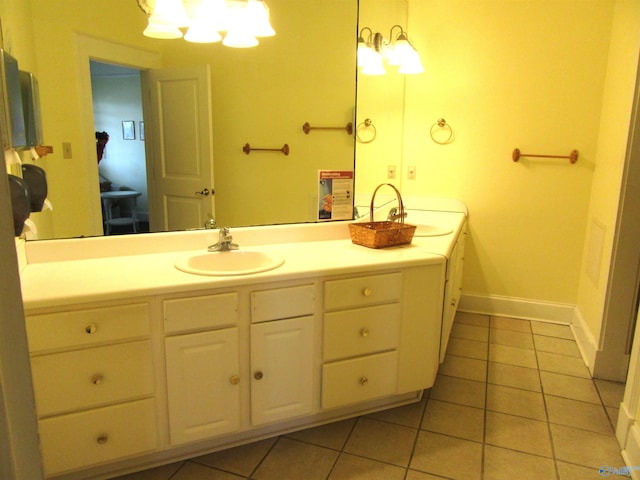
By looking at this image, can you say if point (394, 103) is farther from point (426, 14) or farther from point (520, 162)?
point (520, 162)

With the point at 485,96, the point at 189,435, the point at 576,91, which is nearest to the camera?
the point at 189,435

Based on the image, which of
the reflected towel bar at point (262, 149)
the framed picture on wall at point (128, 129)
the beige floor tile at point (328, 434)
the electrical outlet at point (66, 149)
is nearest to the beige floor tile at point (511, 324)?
the beige floor tile at point (328, 434)

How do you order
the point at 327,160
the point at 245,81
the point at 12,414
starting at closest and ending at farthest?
the point at 12,414, the point at 245,81, the point at 327,160

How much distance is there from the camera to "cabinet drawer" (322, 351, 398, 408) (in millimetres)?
2069

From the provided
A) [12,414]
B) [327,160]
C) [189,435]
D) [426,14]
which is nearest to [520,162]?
[426,14]

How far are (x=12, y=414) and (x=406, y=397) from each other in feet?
6.86

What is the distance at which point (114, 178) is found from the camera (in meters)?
2.04

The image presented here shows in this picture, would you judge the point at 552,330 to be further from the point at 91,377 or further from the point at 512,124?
the point at 91,377

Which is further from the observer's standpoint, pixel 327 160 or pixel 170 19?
pixel 327 160

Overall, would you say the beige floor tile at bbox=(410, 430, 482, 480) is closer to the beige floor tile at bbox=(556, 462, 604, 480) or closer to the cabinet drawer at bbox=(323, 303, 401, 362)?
the beige floor tile at bbox=(556, 462, 604, 480)

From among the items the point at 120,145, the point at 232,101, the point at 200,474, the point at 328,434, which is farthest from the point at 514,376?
the point at 120,145

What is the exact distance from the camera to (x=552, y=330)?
10.8 ft

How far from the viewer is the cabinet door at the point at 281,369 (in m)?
Answer: 1.91

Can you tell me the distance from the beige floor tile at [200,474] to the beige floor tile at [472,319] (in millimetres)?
2084
